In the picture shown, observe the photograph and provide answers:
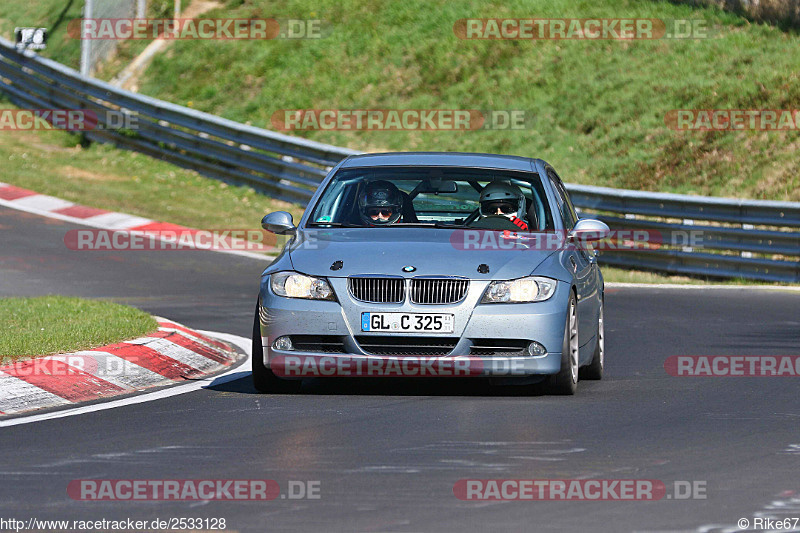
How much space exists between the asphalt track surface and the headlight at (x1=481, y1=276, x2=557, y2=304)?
0.63 metres

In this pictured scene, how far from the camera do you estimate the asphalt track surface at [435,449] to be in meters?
5.79

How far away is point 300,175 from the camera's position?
24547 millimetres

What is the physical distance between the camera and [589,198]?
67.6 feet

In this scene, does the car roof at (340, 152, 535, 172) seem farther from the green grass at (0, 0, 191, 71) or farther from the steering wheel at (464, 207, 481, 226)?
the green grass at (0, 0, 191, 71)

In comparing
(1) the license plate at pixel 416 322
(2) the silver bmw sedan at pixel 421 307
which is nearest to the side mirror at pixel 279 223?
(2) the silver bmw sedan at pixel 421 307

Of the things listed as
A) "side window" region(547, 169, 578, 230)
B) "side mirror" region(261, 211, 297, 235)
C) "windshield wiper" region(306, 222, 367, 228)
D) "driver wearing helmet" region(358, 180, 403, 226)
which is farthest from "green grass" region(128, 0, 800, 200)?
"side mirror" region(261, 211, 297, 235)

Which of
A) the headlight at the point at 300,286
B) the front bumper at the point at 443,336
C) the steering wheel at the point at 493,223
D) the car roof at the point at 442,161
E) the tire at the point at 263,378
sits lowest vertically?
the tire at the point at 263,378

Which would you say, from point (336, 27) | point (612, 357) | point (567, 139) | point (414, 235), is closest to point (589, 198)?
point (567, 139)

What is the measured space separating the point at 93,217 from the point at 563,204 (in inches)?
525

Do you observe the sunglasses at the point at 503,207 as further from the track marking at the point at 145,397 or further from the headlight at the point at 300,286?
the track marking at the point at 145,397

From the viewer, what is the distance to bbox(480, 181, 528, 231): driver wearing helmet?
397 inches

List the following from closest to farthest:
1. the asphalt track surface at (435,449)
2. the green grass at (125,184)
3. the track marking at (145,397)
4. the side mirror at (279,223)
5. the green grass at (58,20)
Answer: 1. the asphalt track surface at (435,449)
2. the track marking at (145,397)
3. the side mirror at (279,223)
4. the green grass at (125,184)
5. the green grass at (58,20)

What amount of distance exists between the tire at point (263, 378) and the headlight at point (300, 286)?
0.29 metres

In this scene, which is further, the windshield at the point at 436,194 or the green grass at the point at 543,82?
the green grass at the point at 543,82
